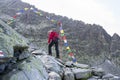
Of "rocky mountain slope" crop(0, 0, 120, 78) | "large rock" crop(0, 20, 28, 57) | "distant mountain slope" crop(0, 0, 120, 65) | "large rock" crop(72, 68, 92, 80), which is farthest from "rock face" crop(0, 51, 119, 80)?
"distant mountain slope" crop(0, 0, 120, 65)

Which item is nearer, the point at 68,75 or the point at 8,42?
the point at 8,42

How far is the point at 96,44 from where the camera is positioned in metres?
48.8

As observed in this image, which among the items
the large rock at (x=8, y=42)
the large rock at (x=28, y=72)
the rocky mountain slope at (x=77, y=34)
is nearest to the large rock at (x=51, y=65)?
the large rock at (x=28, y=72)

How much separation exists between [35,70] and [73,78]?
452 centimetres

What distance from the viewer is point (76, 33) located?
48000mm

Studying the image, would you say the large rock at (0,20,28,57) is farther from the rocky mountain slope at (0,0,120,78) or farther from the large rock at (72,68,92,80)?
the rocky mountain slope at (0,0,120,78)

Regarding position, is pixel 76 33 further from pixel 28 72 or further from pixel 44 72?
pixel 28 72

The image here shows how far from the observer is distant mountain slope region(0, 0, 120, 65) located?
143 ft

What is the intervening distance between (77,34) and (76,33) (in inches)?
10.8

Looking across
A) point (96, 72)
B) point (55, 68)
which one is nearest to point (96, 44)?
point (96, 72)

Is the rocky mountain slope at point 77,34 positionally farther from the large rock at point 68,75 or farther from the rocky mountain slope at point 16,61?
the rocky mountain slope at point 16,61

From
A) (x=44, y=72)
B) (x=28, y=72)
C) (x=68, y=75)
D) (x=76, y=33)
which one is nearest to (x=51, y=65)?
(x=68, y=75)

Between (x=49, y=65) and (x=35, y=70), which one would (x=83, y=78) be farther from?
(x=35, y=70)

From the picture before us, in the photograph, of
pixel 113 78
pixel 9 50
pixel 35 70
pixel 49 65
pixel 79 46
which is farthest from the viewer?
pixel 79 46
